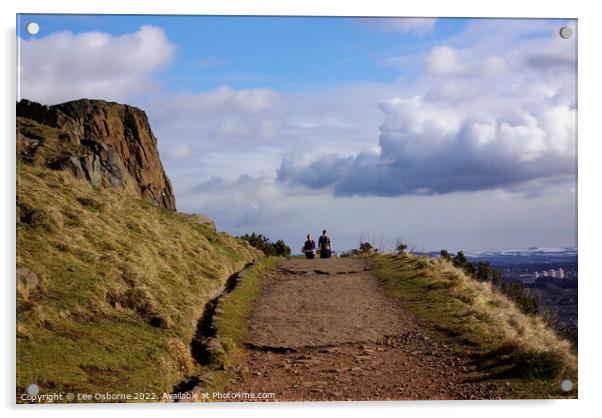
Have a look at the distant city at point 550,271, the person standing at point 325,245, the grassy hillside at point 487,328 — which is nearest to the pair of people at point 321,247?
the person standing at point 325,245

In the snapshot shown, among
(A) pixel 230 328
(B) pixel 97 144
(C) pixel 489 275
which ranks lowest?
(A) pixel 230 328

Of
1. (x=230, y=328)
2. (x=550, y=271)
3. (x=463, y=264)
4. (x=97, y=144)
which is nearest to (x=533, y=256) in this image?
(x=550, y=271)

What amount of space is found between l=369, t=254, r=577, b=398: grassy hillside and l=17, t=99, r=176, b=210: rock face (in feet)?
40.4

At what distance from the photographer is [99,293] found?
13.9 meters

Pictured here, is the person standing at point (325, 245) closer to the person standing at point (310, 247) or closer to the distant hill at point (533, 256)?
the person standing at point (310, 247)

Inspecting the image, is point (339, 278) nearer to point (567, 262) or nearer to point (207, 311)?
point (207, 311)

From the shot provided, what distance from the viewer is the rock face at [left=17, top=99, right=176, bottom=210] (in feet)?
87.9

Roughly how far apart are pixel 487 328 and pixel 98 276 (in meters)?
8.44

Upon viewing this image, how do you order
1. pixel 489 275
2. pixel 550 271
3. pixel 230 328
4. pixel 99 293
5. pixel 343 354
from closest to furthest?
pixel 550 271, pixel 343 354, pixel 99 293, pixel 230 328, pixel 489 275

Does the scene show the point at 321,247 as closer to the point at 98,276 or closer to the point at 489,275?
the point at 489,275

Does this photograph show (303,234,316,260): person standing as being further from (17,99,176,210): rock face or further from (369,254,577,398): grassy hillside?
(17,99,176,210): rock face

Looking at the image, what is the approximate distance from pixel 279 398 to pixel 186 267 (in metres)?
9.46

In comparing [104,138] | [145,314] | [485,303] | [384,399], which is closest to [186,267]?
[145,314]

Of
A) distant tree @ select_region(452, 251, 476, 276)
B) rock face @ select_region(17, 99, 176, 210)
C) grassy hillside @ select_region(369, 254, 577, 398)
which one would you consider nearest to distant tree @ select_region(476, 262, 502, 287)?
grassy hillside @ select_region(369, 254, 577, 398)
